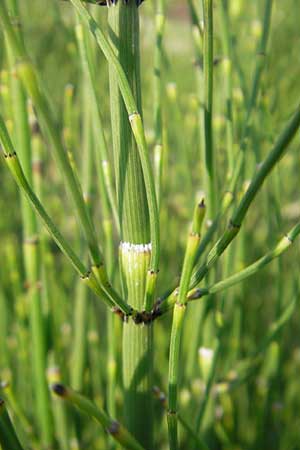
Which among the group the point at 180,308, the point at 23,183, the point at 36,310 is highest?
the point at 23,183

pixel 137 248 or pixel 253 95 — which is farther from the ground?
pixel 253 95

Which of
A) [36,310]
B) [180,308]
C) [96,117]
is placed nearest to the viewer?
[180,308]

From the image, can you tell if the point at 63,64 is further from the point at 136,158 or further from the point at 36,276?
the point at 136,158

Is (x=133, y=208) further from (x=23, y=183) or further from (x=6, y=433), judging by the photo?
(x=6, y=433)

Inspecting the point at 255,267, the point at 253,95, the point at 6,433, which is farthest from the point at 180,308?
the point at 253,95

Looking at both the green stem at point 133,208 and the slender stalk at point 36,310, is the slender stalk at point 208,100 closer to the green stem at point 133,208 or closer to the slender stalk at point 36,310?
the green stem at point 133,208

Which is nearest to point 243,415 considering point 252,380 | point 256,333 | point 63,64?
point 252,380

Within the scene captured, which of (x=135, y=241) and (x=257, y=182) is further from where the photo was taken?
(x=135, y=241)
